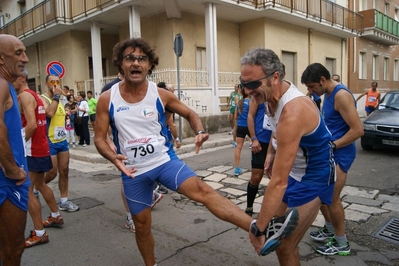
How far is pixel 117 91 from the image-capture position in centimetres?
288

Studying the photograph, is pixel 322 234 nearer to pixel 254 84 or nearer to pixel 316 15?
pixel 254 84

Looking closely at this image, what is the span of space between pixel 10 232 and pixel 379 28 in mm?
26947

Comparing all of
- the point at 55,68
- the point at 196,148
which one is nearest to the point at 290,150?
the point at 196,148

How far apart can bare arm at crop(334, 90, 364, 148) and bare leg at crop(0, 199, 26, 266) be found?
115 inches

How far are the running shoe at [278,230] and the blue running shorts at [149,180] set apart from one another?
790 mm

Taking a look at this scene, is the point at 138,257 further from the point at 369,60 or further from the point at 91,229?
the point at 369,60

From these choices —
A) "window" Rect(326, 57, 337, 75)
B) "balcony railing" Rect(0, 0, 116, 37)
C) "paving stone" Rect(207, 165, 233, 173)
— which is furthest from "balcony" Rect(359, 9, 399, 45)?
"paving stone" Rect(207, 165, 233, 173)

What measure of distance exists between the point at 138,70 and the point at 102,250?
2.07 meters

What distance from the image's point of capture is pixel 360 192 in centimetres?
549

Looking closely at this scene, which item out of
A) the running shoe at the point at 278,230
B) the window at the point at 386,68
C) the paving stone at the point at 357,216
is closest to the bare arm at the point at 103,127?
the running shoe at the point at 278,230

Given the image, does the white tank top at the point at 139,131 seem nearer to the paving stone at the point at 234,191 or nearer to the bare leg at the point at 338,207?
the bare leg at the point at 338,207

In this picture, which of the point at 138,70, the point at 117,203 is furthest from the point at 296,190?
the point at 117,203

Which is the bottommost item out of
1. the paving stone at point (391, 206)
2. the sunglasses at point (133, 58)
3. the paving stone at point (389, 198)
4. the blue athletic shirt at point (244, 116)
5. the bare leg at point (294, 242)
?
the paving stone at point (389, 198)

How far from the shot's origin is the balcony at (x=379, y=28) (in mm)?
22956
